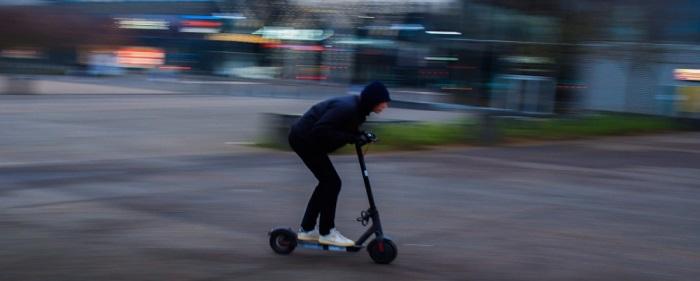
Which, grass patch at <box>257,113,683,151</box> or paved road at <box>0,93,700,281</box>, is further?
grass patch at <box>257,113,683,151</box>

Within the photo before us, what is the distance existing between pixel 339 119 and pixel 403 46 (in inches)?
1667

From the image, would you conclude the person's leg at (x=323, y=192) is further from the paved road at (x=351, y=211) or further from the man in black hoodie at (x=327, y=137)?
the paved road at (x=351, y=211)

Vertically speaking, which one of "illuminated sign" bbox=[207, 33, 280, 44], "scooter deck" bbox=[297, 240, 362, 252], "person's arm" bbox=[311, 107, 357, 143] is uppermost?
"person's arm" bbox=[311, 107, 357, 143]

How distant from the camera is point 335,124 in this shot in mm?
6559

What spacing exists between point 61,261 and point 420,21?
40364mm

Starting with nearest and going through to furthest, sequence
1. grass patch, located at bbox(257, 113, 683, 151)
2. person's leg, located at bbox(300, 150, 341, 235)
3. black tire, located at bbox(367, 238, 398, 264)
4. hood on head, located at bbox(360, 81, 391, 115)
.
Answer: hood on head, located at bbox(360, 81, 391, 115) → black tire, located at bbox(367, 238, 398, 264) → person's leg, located at bbox(300, 150, 341, 235) → grass patch, located at bbox(257, 113, 683, 151)

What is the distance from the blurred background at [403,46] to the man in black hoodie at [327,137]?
1.14 metres

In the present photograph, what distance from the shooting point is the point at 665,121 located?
21703mm

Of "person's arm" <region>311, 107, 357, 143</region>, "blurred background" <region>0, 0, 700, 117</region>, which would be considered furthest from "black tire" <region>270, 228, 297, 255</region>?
"blurred background" <region>0, 0, 700, 117</region>

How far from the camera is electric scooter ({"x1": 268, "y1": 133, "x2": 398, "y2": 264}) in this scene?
22.0ft

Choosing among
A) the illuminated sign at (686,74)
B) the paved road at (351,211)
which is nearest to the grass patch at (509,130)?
the paved road at (351,211)

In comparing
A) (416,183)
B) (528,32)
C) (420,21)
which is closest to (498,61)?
(528,32)

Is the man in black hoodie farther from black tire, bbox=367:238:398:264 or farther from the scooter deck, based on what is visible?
black tire, bbox=367:238:398:264

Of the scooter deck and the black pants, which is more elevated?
the black pants
